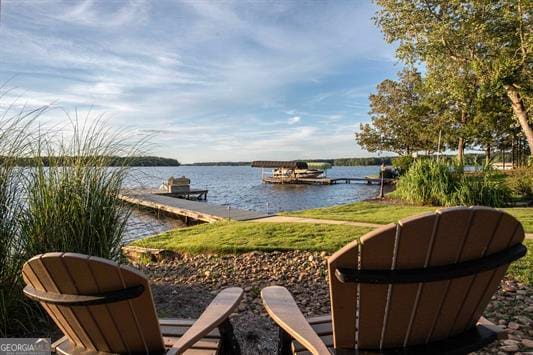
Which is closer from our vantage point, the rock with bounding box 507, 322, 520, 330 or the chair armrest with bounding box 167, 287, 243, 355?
the chair armrest with bounding box 167, 287, 243, 355

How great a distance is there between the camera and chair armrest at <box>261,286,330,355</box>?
1370mm

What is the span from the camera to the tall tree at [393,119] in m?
31.4

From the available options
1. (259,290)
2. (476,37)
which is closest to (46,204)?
(259,290)

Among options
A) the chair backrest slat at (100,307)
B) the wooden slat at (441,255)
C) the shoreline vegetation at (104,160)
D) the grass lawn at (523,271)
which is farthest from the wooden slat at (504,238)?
the shoreline vegetation at (104,160)

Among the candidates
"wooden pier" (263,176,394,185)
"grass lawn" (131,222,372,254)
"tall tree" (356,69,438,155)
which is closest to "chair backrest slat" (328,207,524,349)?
"grass lawn" (131,222,372,254)

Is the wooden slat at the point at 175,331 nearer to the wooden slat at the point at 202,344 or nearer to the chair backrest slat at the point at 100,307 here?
the wooden slat at the point at 202,344

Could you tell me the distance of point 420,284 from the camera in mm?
1310

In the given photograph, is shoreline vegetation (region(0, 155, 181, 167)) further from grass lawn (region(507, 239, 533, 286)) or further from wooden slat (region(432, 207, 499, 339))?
grass lawn (region(507, 239, 533, 286))

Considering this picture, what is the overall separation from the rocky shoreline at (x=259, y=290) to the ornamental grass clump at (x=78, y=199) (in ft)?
2.90

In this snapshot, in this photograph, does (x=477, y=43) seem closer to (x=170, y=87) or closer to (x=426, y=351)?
(x=170, y=87)

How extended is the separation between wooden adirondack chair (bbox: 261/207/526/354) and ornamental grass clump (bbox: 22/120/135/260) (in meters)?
1.99

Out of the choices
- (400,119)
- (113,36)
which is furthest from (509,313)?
(400,119)

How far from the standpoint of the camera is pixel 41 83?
3.64m

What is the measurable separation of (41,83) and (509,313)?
15.9 ft
